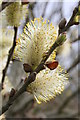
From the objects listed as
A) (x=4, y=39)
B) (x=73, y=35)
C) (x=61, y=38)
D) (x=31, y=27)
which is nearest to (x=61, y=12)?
(x=73, y=35)

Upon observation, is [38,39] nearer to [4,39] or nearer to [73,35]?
[4,39]

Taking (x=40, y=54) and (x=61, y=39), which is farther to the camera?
(x=40, y=54)

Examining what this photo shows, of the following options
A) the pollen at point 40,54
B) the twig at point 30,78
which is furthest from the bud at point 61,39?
the pollen at point 40,54

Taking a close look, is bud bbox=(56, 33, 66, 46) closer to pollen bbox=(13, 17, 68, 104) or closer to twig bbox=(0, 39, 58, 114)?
twig bbox=(0, 39, 58, 114)

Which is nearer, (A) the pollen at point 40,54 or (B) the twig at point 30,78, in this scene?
(B) the twig at point 30,78

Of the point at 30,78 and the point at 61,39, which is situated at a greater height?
the point at 61,39

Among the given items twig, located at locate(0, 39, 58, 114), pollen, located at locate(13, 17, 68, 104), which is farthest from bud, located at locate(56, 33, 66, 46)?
pollen, located at locate(13, 17, 68, 104)

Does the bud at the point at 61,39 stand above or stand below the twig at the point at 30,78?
above

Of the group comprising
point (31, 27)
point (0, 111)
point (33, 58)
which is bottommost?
point (0, 111)

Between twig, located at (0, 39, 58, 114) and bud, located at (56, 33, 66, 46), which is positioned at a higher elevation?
bud, located at (56, 33, 66, 46)

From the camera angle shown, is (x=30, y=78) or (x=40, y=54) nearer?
(x=30, y=78)

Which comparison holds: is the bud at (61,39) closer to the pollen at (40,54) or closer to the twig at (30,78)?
the twig at (30,78)
